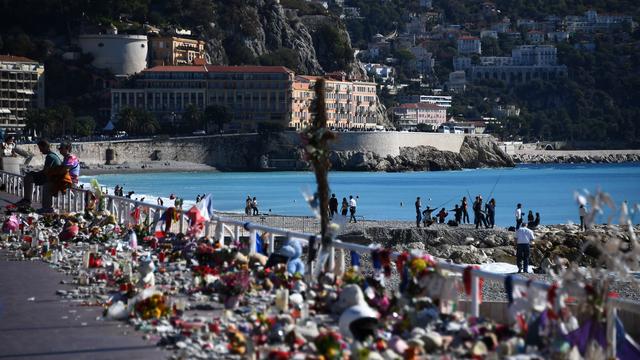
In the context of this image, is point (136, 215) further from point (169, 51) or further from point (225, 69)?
point (169, 51)

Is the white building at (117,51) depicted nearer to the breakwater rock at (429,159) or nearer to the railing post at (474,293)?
the breakwater rock at (429,159)

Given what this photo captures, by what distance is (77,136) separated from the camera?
138125mm

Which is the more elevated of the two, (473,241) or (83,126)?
(83,126)

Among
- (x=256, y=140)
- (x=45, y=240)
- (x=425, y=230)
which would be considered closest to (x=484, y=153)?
(x=256, y=140)

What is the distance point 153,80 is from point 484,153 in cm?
4038

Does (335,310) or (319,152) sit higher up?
(319,152)

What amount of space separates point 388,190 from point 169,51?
6289 centimetres

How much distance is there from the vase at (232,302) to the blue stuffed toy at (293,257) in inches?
41.6

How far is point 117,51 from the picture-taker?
506 feet

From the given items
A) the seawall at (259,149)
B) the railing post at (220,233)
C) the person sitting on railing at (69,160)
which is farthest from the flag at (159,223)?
the seawall at (259,149)

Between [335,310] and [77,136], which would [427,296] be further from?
[77,136]

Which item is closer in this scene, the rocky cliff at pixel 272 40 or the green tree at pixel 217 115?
the green tree at pixel 217 115

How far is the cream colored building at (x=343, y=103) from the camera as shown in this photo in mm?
157500

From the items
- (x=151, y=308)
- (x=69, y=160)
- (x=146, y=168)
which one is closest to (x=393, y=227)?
(x=69, y=160)
